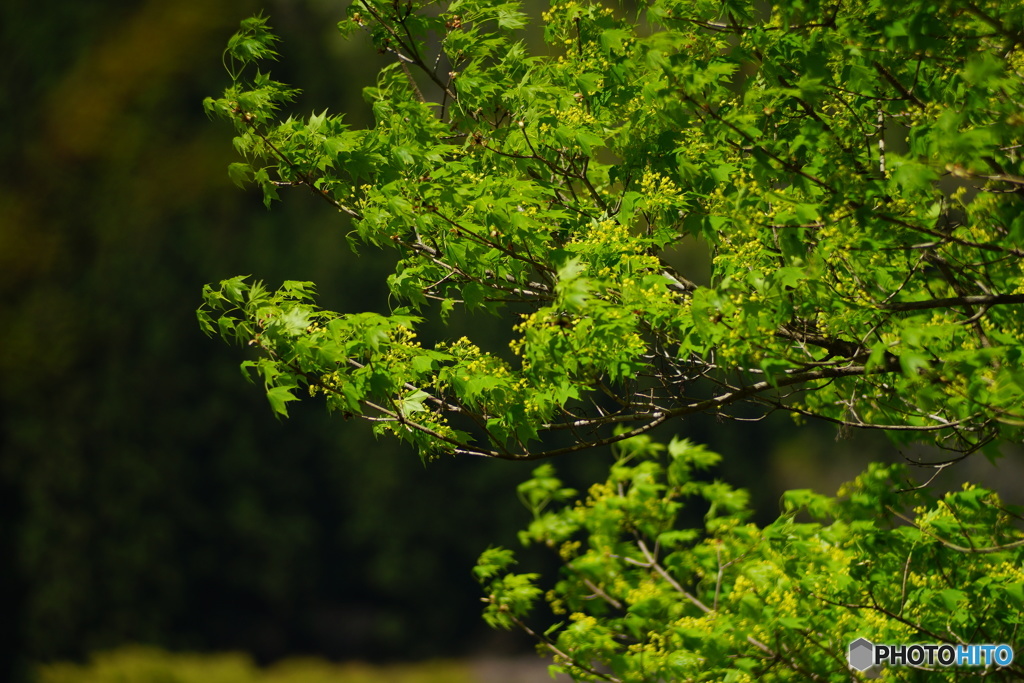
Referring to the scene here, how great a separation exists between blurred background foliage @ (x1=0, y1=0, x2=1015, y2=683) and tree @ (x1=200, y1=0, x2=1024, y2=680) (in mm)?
8983

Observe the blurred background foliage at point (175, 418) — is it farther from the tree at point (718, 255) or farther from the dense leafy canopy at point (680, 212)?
the dense leafy canopy at point (680, 212)

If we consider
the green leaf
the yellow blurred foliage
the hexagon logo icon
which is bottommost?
the yellow blurred foliage

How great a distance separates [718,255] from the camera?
3.56 meters

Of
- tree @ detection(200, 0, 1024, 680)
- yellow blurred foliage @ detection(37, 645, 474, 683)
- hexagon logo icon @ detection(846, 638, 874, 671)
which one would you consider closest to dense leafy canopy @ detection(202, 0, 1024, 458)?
tree @ detection(200, 0, 1024, 680)

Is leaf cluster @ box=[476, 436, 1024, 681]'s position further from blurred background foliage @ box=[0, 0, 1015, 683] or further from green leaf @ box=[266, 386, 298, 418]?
blurred background foliage @ box=[0, 0, 1015, 683]

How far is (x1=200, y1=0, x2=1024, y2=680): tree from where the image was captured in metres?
3.04

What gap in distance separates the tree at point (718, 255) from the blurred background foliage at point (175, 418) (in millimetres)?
8983

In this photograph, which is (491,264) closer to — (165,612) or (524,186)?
(524,186)

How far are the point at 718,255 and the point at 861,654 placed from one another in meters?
2.09

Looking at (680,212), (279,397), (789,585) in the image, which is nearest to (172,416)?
(279,397)

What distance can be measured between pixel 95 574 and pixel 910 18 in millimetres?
12810

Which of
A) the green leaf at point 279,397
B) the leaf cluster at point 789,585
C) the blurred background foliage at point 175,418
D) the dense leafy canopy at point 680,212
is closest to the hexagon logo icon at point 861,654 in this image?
the leaf cluster at point 789,585

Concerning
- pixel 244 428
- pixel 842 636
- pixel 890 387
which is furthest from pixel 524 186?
pixel 244 428

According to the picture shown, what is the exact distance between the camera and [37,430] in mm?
12594
